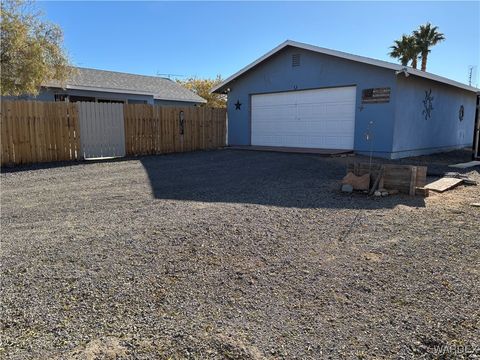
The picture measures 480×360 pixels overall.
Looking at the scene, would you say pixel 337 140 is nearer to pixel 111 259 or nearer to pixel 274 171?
pixel 274 171

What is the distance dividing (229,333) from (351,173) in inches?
207

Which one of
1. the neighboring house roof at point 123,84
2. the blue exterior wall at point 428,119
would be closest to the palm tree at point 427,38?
the blue exterior wall at point 428,119

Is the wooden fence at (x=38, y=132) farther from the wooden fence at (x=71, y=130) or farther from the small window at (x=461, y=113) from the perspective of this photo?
the small window at (x=461, y=113)

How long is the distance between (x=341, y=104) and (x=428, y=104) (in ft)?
11.4

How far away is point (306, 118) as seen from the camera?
14484mm

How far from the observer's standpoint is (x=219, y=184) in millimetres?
7711

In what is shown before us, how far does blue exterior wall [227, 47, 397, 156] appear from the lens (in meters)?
12.3

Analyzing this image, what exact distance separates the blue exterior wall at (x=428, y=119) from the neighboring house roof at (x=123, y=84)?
1379 centimetres

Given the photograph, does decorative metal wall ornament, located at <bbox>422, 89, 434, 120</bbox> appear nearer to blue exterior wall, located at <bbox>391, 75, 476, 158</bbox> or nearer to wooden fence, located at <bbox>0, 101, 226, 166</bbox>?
blue exterior wall, located at <bbox>391, 75, 476, 158</bbox>

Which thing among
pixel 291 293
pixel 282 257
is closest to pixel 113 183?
pixel 282 257

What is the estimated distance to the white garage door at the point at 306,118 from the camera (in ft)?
43.9

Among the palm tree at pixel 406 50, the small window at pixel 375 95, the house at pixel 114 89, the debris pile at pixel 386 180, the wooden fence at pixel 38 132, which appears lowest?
the debris pile at pixel 386 180
